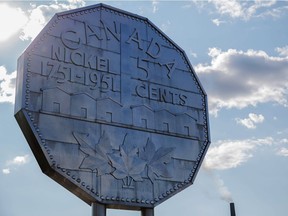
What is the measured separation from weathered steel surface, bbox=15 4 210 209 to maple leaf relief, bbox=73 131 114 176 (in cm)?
3

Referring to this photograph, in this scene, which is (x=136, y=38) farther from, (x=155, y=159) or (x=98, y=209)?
(x=98, y=209)

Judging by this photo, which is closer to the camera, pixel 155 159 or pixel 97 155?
pixel 97 155

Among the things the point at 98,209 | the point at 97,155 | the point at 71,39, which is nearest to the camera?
the point at 98,209

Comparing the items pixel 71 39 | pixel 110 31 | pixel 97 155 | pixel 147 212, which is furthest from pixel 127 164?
pixel 110 31

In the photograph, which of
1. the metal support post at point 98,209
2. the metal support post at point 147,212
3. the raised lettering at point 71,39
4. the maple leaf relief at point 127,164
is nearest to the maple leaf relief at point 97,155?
the maple leaf relief at point 127,164

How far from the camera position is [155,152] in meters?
15.2

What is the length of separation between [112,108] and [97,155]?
159 cm

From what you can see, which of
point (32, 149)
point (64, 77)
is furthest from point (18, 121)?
point (64, 77)

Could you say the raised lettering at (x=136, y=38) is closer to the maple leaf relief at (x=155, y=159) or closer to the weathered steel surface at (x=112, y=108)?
the weathered steel surface at (x=112, y=108)

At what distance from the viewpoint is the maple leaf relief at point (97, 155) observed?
13656 millimetres

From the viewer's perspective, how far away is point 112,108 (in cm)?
1481

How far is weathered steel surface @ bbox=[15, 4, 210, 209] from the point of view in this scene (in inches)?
528

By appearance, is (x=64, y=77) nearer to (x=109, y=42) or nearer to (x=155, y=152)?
(x=109, y=42)

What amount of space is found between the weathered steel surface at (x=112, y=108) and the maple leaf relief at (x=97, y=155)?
3 centimetres
